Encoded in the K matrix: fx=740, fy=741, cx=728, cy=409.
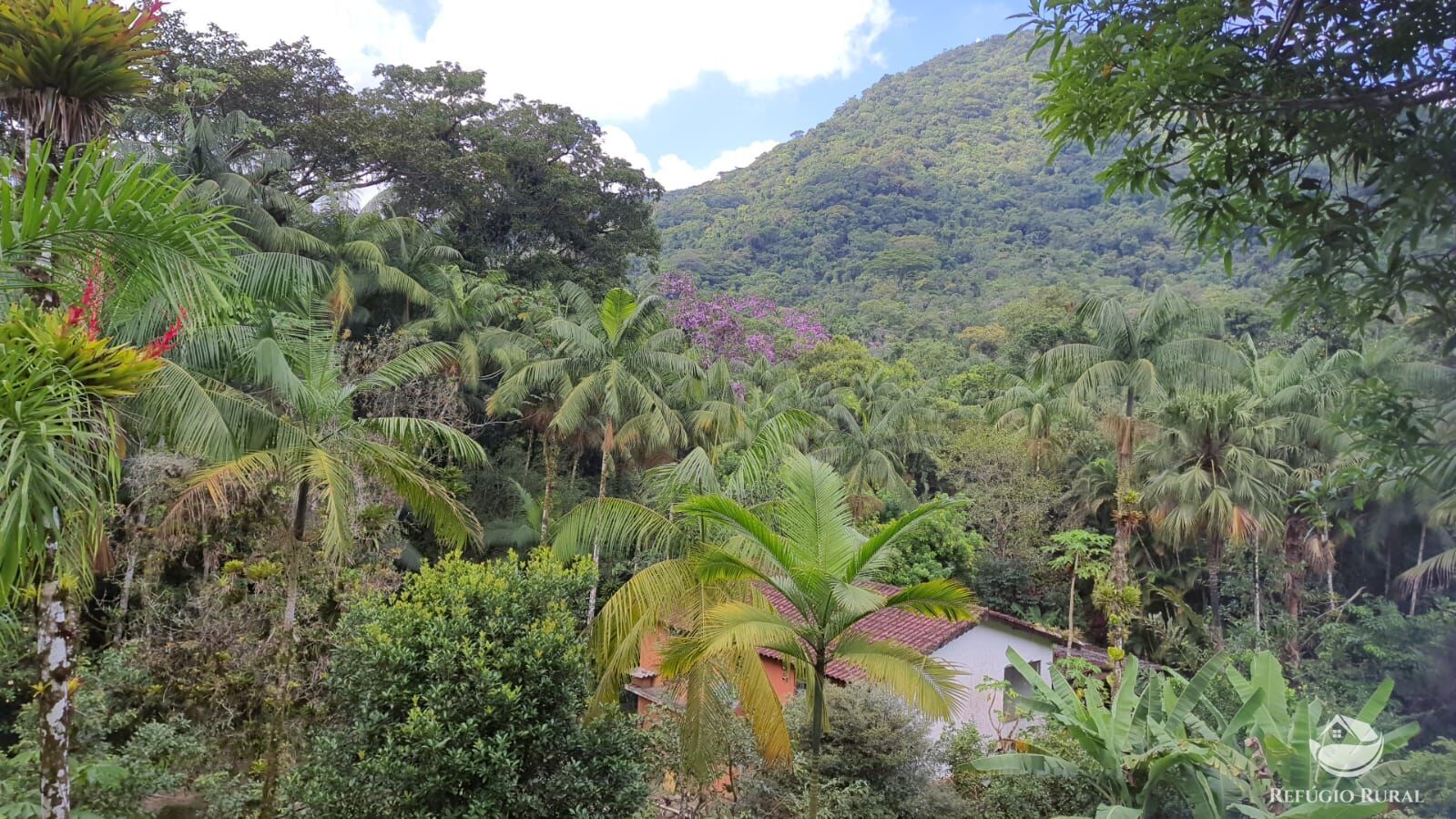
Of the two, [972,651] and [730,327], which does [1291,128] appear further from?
[730,327]

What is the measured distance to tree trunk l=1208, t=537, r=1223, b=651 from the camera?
18969 millimetres

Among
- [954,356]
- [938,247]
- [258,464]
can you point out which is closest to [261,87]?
[258,464]

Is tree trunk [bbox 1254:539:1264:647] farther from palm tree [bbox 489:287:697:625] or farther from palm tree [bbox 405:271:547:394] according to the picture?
palm tree [bbox 405:271:547:394]

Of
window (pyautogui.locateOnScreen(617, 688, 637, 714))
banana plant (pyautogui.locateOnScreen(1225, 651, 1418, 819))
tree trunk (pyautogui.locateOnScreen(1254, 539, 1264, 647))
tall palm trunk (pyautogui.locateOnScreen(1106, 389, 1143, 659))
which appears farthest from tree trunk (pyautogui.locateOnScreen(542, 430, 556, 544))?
tree trunk (pyautogui.locateOnScreen(1254, 539, 1264, 647))

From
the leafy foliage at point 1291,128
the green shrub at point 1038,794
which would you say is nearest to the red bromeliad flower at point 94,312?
the leafy foliage at point 1291,128

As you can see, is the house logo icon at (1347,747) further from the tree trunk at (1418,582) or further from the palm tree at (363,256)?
the palm tree at (363,256)

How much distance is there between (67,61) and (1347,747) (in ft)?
29.0

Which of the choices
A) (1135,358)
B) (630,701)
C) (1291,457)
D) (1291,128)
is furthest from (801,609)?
(1291,457)

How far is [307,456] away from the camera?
748 cm

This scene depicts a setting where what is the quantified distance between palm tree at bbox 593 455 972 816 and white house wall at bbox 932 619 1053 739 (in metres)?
6.56

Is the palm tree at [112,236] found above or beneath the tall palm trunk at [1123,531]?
above

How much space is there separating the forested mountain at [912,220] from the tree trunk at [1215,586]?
20.3 meters

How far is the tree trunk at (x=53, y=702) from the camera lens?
4.71 m

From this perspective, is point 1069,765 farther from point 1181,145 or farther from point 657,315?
point 657,315
